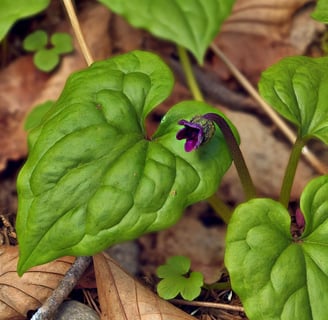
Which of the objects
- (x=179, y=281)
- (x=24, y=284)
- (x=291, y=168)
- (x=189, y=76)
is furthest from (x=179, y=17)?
(x=24, y=284)

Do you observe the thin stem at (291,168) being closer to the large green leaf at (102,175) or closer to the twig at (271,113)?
the large green leaf at (102,175)

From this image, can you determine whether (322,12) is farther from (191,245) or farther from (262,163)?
(191,245)

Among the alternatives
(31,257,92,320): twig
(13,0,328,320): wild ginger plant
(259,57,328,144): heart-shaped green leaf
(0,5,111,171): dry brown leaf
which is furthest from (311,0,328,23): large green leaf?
(0,5,111,171): dry brown leaf

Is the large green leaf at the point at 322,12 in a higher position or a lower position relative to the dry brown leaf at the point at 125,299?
higher

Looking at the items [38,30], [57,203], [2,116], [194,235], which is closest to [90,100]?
[57,203]

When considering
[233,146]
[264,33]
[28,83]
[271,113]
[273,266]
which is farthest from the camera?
[264,33]

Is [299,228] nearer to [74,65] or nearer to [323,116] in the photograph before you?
[323,116]

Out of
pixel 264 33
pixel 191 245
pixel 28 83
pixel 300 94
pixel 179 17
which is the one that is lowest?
pixel 191 245

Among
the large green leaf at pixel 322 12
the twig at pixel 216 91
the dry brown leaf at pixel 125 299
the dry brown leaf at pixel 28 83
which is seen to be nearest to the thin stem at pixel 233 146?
the dry brown leaf at pixel 125 299
